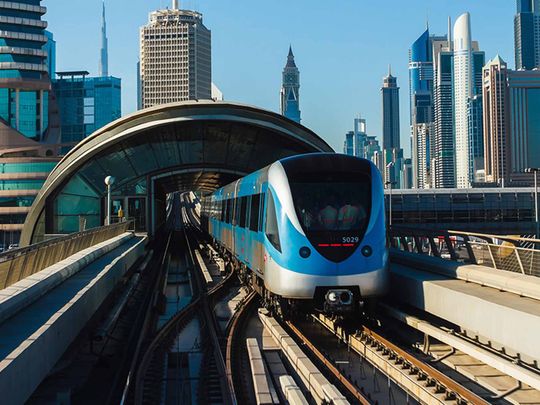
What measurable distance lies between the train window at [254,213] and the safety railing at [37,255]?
175 inches

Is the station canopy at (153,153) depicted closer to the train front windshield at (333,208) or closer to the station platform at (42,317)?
the station platform at (42,317)

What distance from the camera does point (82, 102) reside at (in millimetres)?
167875

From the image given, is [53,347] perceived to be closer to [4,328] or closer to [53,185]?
[4,328]

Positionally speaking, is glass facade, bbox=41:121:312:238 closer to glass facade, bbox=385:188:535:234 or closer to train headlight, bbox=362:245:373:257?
glass facade, bbox=385:188:535:234

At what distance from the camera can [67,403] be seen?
838 centimetres

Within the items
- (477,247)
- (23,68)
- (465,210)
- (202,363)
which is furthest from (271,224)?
(23,68)

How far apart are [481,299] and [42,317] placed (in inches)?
251

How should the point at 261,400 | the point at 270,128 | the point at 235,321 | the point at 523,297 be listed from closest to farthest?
the point at 261,400, the point at 523,297, the point at 235,321, the point at 270,128

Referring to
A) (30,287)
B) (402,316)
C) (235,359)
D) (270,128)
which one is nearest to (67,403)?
(30,287)

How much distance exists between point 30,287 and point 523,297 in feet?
25.2

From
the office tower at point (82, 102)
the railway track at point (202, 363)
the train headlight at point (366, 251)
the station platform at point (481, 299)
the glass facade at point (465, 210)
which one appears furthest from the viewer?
the office tower at point (82, 102)

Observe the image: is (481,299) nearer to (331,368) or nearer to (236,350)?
(331,368)

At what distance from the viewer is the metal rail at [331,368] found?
8227 mm

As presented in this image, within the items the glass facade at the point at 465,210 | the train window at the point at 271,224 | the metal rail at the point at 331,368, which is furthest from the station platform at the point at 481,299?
the glass facade at the point at 465,210
